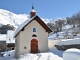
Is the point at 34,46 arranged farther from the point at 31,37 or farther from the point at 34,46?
the point at 31,37

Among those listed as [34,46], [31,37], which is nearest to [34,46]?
[34,46]

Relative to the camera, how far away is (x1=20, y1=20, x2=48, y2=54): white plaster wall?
22308mm

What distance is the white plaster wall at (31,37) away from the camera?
22308 mm

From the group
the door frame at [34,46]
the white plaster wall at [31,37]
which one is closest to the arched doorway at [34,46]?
the door frame at [34,46]

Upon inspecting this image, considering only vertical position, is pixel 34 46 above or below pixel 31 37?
below

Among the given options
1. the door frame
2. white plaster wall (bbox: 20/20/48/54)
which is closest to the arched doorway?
the door frame

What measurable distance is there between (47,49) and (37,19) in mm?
5163

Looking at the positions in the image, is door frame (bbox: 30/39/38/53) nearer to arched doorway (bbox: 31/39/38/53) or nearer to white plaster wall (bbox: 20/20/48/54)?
arched doorway (bbox: 31/39/38/53)

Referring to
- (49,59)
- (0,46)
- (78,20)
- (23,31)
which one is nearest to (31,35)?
(23,31)

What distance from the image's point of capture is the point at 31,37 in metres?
22.8

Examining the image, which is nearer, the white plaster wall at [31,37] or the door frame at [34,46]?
the white plaster wall at [31,37]

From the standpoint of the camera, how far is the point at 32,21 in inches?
915

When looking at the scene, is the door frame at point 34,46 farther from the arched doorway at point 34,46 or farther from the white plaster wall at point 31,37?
the white plaster wall at point 31,37

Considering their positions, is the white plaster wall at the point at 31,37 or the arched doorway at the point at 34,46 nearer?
the white plaster wall at the point at 31,37
